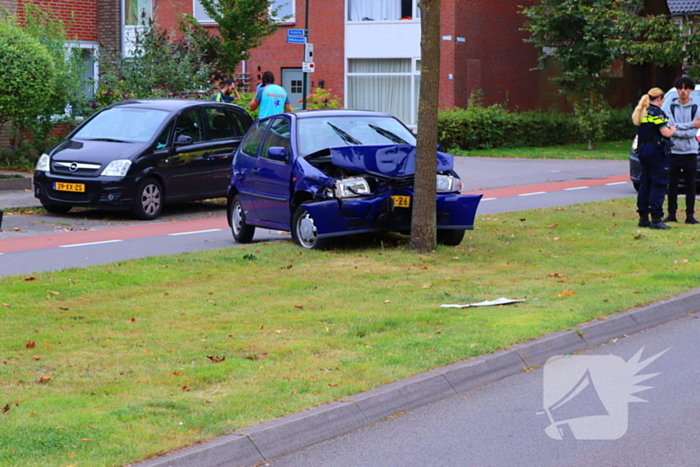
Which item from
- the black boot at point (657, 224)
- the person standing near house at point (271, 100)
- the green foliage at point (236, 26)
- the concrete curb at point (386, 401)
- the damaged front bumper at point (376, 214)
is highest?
the green foliage at point (236, 26)

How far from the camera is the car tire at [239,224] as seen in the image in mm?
13180

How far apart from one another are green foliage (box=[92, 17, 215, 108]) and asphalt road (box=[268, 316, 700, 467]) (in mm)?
16879

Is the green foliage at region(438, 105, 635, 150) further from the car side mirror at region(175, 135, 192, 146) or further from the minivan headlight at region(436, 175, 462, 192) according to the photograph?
the minivan headlight at region(436, 175, 462, 192)

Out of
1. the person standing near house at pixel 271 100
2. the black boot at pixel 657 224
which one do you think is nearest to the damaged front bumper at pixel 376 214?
the black boot at pixel 657 224

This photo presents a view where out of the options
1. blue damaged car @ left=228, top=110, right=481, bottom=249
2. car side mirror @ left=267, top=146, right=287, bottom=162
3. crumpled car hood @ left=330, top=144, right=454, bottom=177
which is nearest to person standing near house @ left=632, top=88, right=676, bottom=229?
blue damaged car @ left=228, top=110, right=481, bottom=249

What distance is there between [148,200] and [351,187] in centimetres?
591

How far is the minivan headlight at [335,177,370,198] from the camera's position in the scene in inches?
444

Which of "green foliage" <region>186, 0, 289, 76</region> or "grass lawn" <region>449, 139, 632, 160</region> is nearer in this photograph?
"green foliage" <region>186, 0, 289, 76</region>

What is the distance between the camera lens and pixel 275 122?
41.9 feet

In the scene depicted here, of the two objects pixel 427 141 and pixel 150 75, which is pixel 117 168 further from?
pixel 150 75

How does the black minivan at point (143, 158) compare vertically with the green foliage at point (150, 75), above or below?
below

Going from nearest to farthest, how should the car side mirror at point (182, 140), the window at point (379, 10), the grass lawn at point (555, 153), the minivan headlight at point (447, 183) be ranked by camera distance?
the minivan headlight at point (447, 183) < the car side mirror at point (182, 140) < the grass lawn at point (555, 153) < the window at point (379, 10)

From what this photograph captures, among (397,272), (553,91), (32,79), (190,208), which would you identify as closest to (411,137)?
(397,272)

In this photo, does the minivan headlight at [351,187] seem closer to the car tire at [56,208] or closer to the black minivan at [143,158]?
the black minivan at [143,158]
